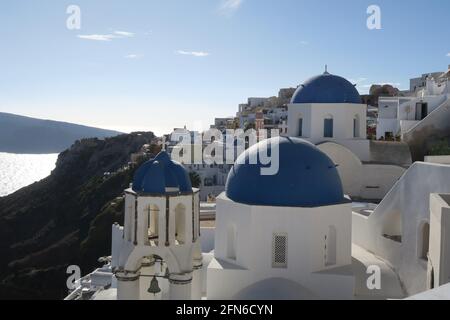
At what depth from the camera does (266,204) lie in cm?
958

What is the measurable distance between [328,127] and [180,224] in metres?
8.74

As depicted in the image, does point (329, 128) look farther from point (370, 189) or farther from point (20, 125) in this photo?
point (20, 125)

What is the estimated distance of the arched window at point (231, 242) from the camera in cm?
1023

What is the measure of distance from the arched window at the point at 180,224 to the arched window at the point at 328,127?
850cm

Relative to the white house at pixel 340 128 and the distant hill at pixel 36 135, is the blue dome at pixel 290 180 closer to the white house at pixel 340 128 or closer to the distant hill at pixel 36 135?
the white house at pixel 340 128

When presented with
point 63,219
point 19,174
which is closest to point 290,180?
point 63,219

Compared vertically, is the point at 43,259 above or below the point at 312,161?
below

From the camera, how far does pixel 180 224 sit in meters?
10.8

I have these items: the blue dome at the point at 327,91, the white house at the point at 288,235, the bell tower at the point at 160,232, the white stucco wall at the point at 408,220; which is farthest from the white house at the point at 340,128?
the bell tower at the point at 160,232

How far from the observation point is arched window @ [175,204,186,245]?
34.4 feet

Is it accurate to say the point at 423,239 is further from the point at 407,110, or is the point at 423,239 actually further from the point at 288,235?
the point at 407,110

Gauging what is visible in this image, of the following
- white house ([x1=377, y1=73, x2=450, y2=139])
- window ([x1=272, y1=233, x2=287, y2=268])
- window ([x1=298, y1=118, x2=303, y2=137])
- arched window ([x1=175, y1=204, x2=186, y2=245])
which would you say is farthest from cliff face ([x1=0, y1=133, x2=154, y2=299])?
window ([x1=272, y1=233, x2=287, y2=268])
